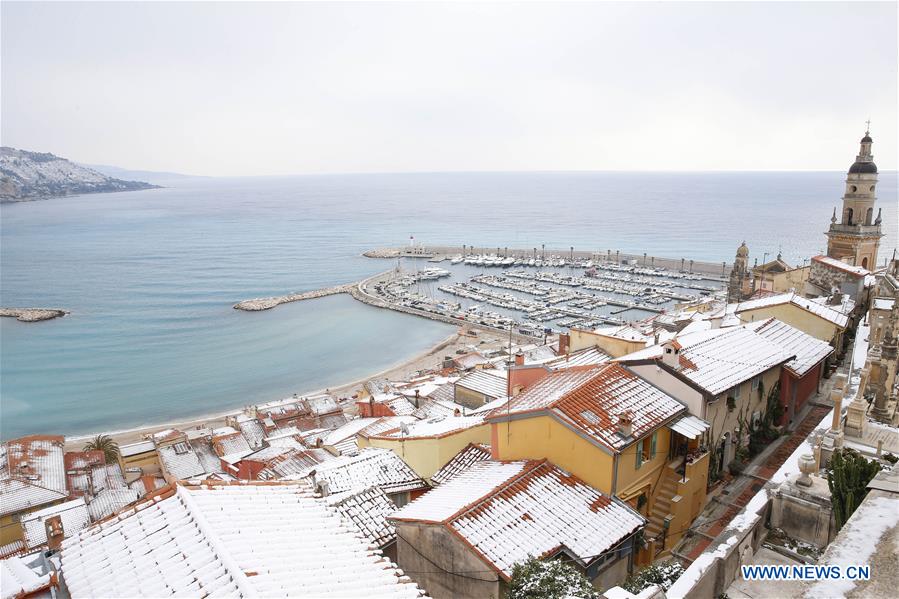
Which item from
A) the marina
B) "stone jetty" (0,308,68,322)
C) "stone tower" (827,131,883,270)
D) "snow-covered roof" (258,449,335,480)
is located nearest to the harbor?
the marina

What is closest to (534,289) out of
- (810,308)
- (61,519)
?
(810,308)

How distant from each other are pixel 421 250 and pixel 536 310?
4458cm

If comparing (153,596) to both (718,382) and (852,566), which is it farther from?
(718,382)

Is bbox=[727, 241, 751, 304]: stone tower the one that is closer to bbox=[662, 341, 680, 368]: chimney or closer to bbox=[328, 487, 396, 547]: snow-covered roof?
bbox=[662, 341, 680, 368]: chimney

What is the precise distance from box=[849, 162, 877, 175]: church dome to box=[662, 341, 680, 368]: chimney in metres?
24.5

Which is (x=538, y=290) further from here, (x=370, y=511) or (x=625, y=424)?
(x=370, y=511)

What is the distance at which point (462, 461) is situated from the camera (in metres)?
12.9

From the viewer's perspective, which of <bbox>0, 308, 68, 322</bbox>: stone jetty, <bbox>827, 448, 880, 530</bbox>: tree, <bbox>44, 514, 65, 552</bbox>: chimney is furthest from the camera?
<bbox>0, 308, 68, 322</bbox>: stone jetty

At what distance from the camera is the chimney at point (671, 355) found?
38.1 ft

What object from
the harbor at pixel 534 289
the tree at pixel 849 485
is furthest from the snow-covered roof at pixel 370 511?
the harbor at pixel 534 289

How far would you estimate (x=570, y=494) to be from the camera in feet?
31.5

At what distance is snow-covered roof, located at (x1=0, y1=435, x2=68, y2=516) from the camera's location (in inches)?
798

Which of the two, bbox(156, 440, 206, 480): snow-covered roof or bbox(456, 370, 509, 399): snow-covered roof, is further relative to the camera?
bbox(156, 440, 206, 480): snow-covered roof

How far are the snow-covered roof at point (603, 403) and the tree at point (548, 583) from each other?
307 cm
